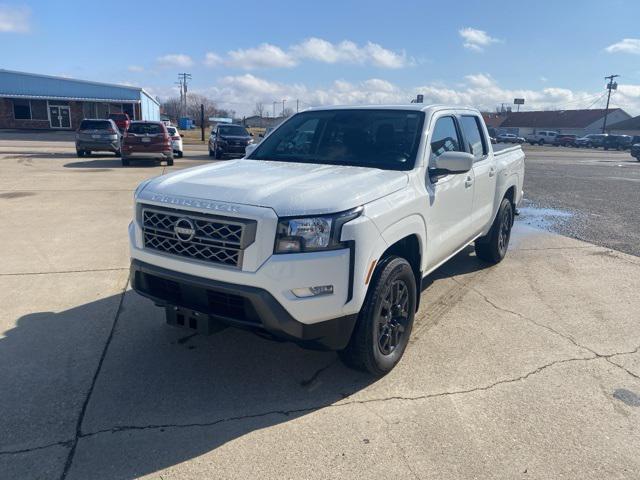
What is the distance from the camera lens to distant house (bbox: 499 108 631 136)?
85000mm

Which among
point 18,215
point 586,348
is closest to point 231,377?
point 586,348

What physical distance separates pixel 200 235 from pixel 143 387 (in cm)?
116

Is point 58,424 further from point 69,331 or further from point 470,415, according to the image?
point 470,415

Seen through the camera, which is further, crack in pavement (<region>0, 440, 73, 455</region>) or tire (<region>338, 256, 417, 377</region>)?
tire (<region>338, 256, 417, 377</region>)

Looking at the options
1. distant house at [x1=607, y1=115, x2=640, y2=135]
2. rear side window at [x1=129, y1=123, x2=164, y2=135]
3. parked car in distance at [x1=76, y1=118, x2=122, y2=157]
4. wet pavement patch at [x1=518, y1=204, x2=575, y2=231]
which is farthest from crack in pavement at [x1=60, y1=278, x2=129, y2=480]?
distant house at [x1=607, y1=115, x2=640, y2=135]

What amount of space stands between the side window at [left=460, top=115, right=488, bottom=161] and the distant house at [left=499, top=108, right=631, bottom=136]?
3279 inches

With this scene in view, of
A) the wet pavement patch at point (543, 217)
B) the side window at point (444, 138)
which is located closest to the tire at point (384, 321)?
the side window at point (444, 138)

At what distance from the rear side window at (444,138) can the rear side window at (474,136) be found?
1.10ft

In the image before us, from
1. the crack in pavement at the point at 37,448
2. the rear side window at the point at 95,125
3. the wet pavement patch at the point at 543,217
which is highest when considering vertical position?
the rear side window at the point at 95,125

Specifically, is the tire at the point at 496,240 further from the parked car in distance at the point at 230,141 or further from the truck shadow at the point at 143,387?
the parked car in distance at the point at 230,141

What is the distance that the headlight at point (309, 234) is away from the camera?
2871 mm

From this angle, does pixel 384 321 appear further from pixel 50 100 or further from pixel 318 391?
pixel 50 100

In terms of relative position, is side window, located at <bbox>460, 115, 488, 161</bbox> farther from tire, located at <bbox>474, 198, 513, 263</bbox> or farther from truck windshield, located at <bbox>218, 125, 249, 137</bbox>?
truck windshield, located at <bbox>218, 125, 249, 137</bbox>

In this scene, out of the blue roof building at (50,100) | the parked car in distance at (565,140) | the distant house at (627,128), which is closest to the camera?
the blue roof building at (50,100)
